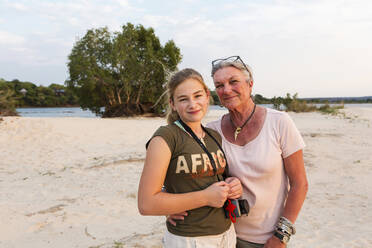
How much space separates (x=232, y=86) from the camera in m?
1.95

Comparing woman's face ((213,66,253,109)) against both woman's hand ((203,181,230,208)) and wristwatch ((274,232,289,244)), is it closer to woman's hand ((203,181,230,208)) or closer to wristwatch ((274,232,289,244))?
woman's hand ((203,181,230,208))

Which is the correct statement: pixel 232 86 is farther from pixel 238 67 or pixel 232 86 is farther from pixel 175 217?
pixel 175 217

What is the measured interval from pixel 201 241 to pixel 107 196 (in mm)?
4373

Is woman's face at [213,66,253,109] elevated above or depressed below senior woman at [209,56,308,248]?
above

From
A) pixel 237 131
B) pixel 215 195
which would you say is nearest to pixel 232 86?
pixel 237 131

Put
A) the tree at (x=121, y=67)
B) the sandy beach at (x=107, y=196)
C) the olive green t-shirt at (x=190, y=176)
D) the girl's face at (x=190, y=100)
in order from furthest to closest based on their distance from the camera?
the tree at (x=121, y=67) → the sandy beach at (x=107, y=196) → the girl's face at (x=190, y=100) → the olive green t-shirt at (x=190, y=176)

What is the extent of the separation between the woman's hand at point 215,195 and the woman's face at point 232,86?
64cm

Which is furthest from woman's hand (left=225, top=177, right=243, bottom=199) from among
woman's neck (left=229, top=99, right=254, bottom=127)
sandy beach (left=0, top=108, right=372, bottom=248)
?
sandy beach (left=0, top=108, right=372, bottom=248)

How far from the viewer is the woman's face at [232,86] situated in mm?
1933

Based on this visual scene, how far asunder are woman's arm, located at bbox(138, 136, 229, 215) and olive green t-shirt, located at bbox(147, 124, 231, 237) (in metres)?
0.07

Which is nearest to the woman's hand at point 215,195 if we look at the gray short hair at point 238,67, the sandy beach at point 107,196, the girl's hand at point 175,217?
the girl's hand at point 175,217

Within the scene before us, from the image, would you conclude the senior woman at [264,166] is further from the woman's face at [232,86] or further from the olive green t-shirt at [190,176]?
the olive green t-shirt at [190,176]

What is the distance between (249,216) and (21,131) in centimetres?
1290

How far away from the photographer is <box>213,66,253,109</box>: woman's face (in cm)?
193
